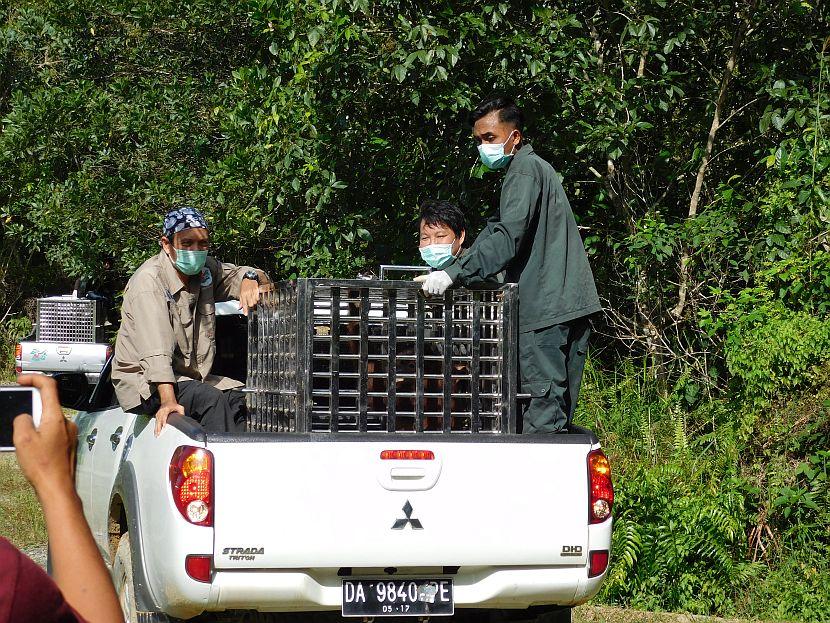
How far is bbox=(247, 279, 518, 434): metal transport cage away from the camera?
458 centimetres

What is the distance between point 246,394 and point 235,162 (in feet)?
15.7

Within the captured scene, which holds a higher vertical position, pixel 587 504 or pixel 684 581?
pixel 587 504

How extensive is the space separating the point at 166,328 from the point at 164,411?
608 millimetres

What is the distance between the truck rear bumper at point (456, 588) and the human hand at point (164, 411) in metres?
0.86

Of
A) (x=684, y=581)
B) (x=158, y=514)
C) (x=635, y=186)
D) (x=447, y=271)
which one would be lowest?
(x=684, y=581)

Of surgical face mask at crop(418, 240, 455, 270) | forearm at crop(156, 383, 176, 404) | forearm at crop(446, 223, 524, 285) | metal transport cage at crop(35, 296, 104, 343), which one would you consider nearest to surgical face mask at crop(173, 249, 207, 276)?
forearm at crop(156, 383, 176, 404)

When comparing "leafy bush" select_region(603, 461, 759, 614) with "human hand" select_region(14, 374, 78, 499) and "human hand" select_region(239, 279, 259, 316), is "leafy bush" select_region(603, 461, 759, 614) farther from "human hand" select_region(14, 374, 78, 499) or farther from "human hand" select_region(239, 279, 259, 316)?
"human hand" select_region(14, 374, 78, 499)

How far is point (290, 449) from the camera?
4375mm

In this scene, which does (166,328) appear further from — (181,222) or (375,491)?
(375,491)

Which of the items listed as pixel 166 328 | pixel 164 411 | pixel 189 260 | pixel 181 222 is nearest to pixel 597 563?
pixel 164 411

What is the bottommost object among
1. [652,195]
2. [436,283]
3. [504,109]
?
[436,283]

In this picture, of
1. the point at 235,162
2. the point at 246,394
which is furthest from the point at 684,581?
the point at 235,162

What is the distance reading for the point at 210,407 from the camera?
18.2 ft

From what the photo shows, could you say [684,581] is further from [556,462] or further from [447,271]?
[447,271]
